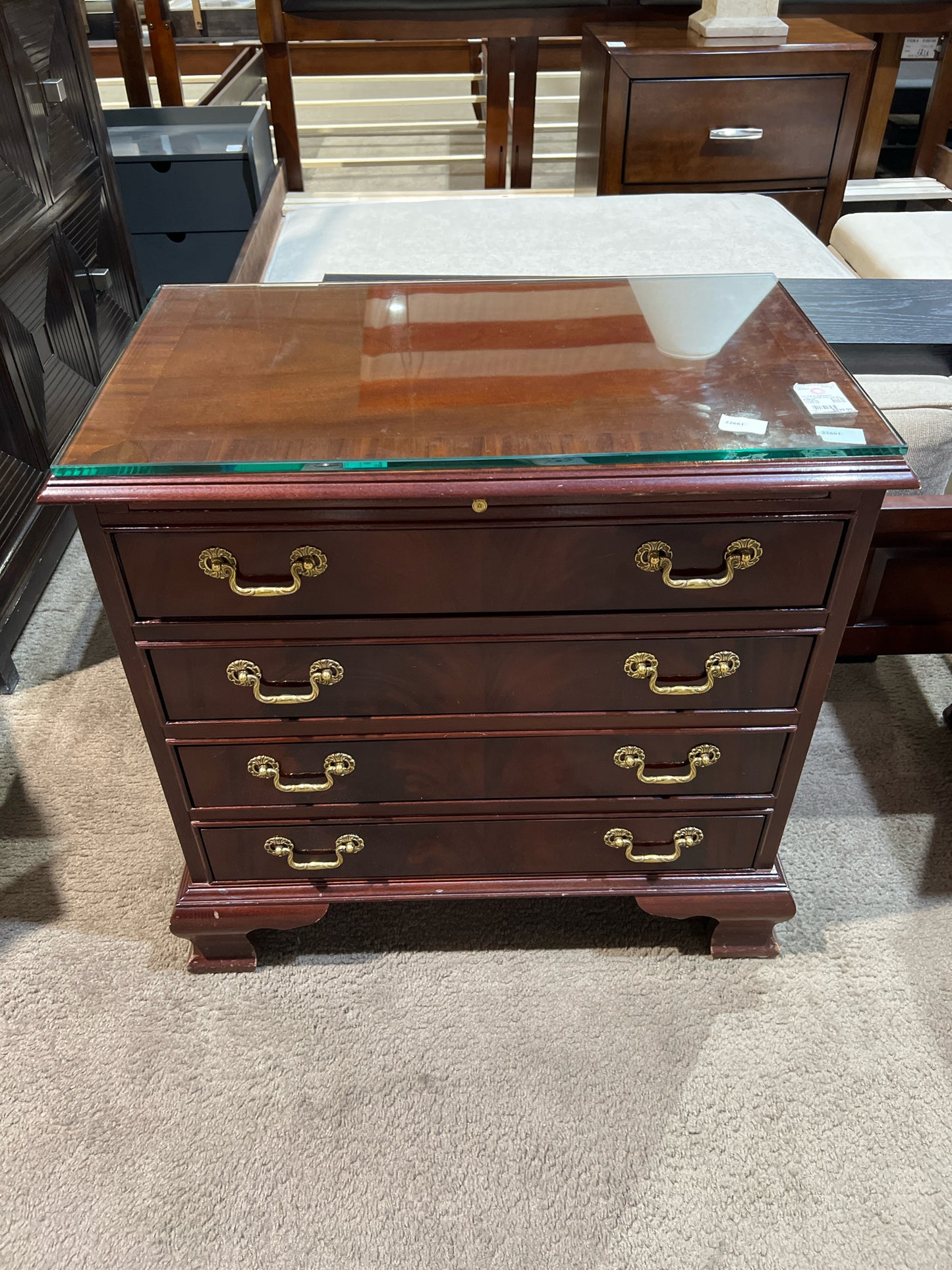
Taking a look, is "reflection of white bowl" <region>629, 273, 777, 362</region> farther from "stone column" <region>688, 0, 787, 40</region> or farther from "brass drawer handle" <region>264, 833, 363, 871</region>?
"stone column" <region>688, 0, 787, 40</region>

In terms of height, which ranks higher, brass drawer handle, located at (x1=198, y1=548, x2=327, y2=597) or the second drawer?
brass drawer handle, located at (x1=198, y1=548, x2=327, y2=597)

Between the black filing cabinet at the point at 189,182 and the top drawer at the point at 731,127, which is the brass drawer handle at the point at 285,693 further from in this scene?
the top drawer at the point at 731,127

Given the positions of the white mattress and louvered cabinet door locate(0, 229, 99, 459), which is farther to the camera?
the white mattress

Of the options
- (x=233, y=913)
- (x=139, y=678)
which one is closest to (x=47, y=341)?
(x=139, y=678)

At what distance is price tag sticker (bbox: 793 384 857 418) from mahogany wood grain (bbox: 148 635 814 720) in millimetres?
253

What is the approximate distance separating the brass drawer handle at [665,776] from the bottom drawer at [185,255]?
2242 mm

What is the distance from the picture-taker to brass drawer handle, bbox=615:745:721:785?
1151 mm

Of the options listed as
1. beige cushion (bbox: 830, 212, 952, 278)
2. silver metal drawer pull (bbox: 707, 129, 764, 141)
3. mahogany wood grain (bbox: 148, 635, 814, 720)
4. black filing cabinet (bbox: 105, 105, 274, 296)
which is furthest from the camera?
silver metal drawer pull (bbox: 707, 129, 764, 141)

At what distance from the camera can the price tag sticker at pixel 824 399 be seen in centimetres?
96

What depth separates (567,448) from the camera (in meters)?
0.91

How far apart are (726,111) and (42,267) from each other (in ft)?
6.49

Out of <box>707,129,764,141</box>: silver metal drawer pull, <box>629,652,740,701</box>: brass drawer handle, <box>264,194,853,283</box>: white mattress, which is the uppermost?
<box>707,129,764,141</box>: silver metal drawer pull

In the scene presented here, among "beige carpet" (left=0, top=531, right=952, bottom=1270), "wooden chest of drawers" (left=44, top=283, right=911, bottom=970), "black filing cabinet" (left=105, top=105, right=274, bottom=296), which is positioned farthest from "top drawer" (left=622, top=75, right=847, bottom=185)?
"beige carpet" (left=0, top=531, right=952, bottom=1270)

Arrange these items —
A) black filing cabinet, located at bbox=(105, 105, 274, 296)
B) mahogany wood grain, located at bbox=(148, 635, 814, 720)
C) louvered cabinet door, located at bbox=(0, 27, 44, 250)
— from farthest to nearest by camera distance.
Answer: black filing cabinet, located at bbox=(105, 105, 274, 296) < louvered cabinet door, located at bbox=(0, 27, 44, 250) < mahogany wood grain, located at bbox=(148, 635, 814, 720)
